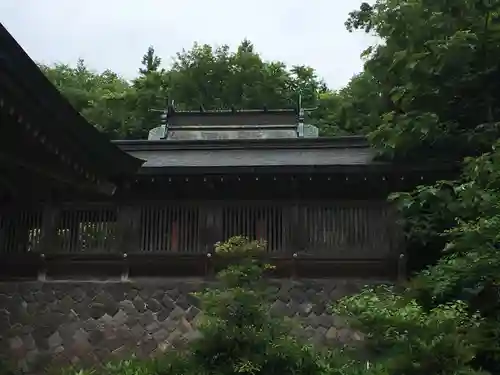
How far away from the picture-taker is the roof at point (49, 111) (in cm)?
490

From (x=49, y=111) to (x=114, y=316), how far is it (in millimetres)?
6160

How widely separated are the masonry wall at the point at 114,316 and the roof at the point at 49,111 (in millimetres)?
4218

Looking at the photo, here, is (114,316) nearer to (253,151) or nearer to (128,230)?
(128,230)

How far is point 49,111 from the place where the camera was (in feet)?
18.6

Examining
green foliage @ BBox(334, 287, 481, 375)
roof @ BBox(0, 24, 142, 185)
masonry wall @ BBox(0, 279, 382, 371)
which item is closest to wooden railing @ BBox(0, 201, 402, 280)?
masonry wall @ BBox(0, 279, 382, 371)

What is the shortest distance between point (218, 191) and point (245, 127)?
7.14 m

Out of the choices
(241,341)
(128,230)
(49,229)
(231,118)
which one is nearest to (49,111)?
(241,341)

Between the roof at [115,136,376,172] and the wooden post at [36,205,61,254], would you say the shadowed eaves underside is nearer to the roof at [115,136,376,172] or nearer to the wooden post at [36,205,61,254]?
the roof at [115,136,376,172]

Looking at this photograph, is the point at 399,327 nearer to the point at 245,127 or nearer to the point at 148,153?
the point at 148,153

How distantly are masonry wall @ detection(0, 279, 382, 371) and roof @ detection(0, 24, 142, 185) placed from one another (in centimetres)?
422

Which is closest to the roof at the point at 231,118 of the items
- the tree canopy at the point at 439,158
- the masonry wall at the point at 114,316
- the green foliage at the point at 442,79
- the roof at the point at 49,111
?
the tree canopy at the point at 439,158

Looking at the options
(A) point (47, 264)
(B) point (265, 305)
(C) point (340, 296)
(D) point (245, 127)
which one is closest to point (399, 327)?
(B) point (265, 305)

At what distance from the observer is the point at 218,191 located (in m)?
11.5

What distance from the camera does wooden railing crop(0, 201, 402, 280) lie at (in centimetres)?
1110
